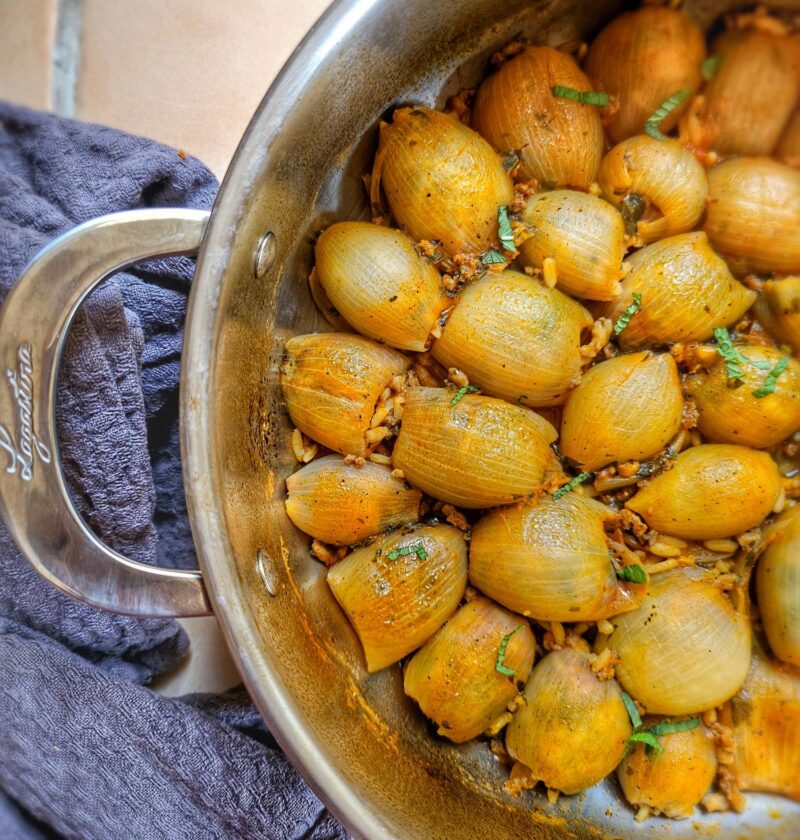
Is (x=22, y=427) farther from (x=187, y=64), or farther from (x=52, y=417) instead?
(x=187, y=64)

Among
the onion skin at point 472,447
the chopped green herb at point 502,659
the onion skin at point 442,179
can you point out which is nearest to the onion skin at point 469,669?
the chopped green herb at point 502,659

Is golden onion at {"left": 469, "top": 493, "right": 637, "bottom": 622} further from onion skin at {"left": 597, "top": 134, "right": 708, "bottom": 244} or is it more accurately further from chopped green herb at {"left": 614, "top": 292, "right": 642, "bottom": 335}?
onion skin at {"left": 597, "top": 134, "right": 708, "bottom": 244}

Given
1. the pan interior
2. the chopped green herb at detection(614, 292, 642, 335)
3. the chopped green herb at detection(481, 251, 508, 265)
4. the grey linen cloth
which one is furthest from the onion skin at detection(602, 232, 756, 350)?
the grey linen cloth

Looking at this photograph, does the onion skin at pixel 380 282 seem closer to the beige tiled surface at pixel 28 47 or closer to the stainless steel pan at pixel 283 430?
the stainless steel pan at pixel 283 430

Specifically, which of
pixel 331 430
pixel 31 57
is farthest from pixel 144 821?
pixel 31 57

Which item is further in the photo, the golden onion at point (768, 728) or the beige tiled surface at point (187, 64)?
the beige tiled surface at point (187, 64)

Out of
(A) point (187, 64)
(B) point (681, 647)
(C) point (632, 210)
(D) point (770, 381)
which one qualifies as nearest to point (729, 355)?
(D) point (770, 381)
